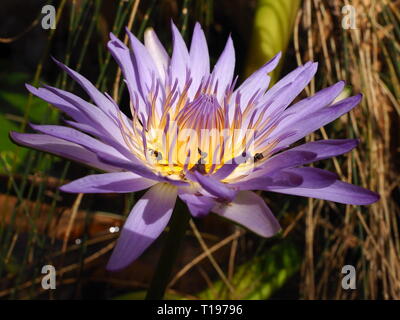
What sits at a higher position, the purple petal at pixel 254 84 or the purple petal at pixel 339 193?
the purple petal at pixel 254 84

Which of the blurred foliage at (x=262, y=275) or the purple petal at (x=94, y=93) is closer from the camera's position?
the purple petal at (x=94, y=93)

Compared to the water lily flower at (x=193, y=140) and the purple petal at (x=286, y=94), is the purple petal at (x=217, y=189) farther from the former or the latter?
the purple petal at (x=286, y=94)

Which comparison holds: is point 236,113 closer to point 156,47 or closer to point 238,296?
point 156,47

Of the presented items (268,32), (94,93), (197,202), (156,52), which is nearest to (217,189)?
(197,202)

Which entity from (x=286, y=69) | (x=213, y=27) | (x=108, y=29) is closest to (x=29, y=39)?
(x=108, y=29)

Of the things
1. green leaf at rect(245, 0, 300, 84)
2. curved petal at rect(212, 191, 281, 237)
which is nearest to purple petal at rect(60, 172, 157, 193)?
curved petal at rect(212, 191, 281, 237)

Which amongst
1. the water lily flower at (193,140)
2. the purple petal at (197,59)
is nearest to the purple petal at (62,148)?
the water lily flower at (193,140)

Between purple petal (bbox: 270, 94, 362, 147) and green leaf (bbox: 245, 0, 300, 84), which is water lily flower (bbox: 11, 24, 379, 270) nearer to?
purple petal (bbox: 270, 94, 362, 147)
